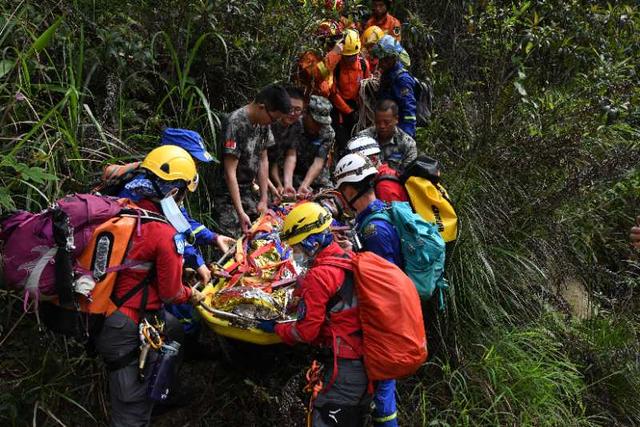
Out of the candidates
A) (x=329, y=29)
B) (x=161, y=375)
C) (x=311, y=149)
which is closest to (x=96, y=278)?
(x=161, y=375)

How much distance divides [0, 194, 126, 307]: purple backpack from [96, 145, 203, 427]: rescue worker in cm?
27

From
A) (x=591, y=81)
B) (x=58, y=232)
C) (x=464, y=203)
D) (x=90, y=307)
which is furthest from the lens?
(x=591, y=81)

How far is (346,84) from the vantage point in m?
6.34

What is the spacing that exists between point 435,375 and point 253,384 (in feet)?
4.99

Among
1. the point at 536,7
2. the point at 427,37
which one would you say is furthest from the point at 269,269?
the point at 536,7

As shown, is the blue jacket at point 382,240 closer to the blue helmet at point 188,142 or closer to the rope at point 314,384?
the rope at point 314,384

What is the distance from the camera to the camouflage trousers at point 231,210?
4.88m

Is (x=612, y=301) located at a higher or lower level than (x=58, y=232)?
lower

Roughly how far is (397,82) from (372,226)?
2.94m

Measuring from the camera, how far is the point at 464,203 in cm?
482

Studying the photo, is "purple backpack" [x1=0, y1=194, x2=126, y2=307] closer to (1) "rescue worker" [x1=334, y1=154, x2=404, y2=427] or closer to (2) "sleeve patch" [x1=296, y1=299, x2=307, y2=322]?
(2) "sleeve patch" [x1=296, y1=299, x2=307, y2=322]

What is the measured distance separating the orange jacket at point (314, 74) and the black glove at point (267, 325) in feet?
10.6

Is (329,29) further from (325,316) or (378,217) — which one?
(325,316)

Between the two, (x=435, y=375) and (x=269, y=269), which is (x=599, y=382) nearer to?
(x=435, y=375)
